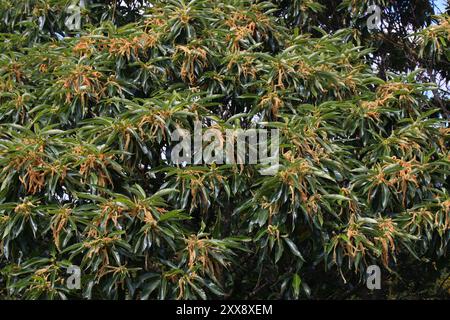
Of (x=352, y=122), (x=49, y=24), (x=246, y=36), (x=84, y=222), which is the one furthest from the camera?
(x=49, y=24)

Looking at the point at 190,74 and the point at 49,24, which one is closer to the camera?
the point at 190,74

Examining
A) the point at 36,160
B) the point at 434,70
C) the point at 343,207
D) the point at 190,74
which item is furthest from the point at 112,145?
the point at 434,70

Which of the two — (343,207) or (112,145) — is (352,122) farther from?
(112,145)

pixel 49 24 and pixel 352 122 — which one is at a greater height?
pixel 49 24

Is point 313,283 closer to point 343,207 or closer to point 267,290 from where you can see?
point 267,290

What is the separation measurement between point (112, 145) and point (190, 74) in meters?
0.98

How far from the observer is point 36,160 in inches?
190

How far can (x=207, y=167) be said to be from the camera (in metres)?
5.03

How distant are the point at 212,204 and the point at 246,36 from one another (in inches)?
63.1

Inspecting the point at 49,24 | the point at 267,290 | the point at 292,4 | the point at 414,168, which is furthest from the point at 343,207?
the point at 49,24

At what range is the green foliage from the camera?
4.73 m

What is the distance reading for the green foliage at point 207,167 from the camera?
473cm

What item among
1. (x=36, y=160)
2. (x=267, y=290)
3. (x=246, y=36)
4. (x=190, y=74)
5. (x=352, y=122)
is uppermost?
(x=246, y=36)

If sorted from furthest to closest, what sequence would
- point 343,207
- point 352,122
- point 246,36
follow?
point 246,36 → point 352,122 → point 343,207
